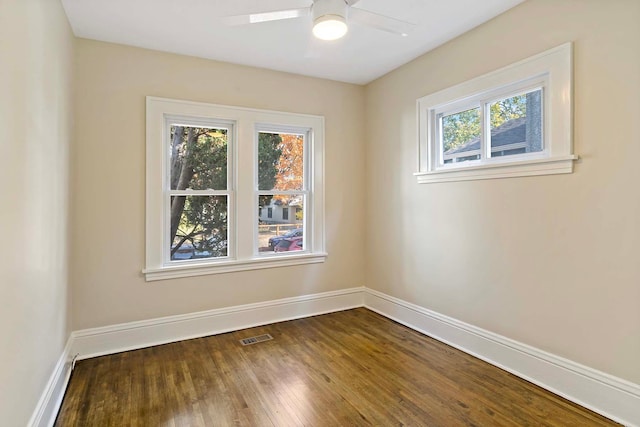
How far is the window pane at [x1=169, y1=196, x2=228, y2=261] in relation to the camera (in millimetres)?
3311

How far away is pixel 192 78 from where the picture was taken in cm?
325

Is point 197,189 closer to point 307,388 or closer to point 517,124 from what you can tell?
point 307,388

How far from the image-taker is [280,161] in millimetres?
3795

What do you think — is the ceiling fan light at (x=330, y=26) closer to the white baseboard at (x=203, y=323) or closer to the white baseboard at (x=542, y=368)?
the white baseboard at (x=542, y=368)

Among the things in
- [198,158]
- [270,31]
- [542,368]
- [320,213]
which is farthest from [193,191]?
[542,368]

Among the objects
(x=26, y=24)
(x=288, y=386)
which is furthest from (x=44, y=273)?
(x=288, y=386)

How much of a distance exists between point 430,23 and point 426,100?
0.72 meters

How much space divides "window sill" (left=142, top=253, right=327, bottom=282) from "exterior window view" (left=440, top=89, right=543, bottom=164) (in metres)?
1.77

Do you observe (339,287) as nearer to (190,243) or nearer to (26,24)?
(190,243)

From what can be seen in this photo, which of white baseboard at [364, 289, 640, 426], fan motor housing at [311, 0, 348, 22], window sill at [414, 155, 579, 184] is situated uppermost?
fan motor housing at [311, 0, 348, 22]

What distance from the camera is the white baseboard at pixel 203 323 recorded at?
2883mm

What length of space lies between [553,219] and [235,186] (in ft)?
8.94

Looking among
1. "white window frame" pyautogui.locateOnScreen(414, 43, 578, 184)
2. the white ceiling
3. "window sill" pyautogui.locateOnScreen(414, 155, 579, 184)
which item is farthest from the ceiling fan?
"window sill" pyautogui.locateOnScreen(414, 155, 579, 184)

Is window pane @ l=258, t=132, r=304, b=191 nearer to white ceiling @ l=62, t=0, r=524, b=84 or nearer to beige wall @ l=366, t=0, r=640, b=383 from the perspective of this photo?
white ceiling @ l=62, t=0, r=524, b=84
